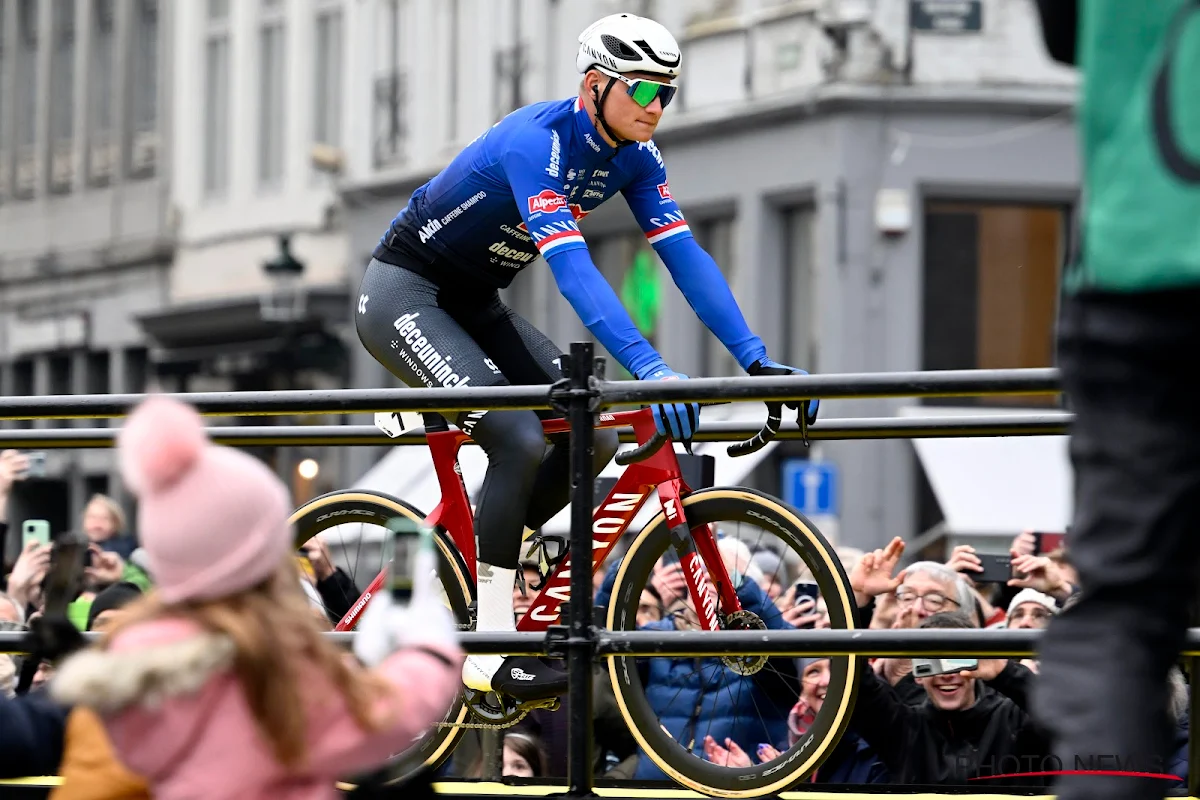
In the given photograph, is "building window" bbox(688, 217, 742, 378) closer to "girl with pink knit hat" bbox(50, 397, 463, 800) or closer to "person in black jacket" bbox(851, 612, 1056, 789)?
"person in black jacket" bbox(851, 612, 1056, 789)

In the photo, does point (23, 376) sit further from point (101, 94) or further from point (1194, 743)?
point (1194, 743)

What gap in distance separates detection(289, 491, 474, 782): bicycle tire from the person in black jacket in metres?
1.13

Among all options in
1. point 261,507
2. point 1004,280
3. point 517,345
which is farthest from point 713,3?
point 261,507

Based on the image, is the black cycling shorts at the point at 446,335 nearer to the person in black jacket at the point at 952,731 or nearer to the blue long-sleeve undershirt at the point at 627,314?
the blue long-sleeve undershirt at the point at 627,314

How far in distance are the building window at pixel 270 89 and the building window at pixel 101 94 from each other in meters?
3.76

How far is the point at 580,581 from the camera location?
198 inches

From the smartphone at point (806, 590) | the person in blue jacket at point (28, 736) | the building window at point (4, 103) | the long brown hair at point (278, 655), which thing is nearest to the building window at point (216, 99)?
the building window at point (4, 103)

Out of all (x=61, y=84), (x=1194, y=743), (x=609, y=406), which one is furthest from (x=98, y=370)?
(x=1194, y=743)

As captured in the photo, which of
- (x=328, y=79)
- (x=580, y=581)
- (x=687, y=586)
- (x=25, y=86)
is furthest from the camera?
(x=25, y=86)

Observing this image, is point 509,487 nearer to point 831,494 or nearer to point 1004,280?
point 831,494

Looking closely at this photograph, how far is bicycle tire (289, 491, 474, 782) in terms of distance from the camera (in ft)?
20.0

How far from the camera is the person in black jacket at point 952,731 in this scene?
5.96 meters

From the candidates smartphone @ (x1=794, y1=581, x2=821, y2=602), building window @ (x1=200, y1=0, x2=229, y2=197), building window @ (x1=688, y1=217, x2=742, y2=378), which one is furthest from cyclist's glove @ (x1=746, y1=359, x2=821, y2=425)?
building window @ (x1=200, y1=0, x2=229, y2=197)

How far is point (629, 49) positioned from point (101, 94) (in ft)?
92.3
